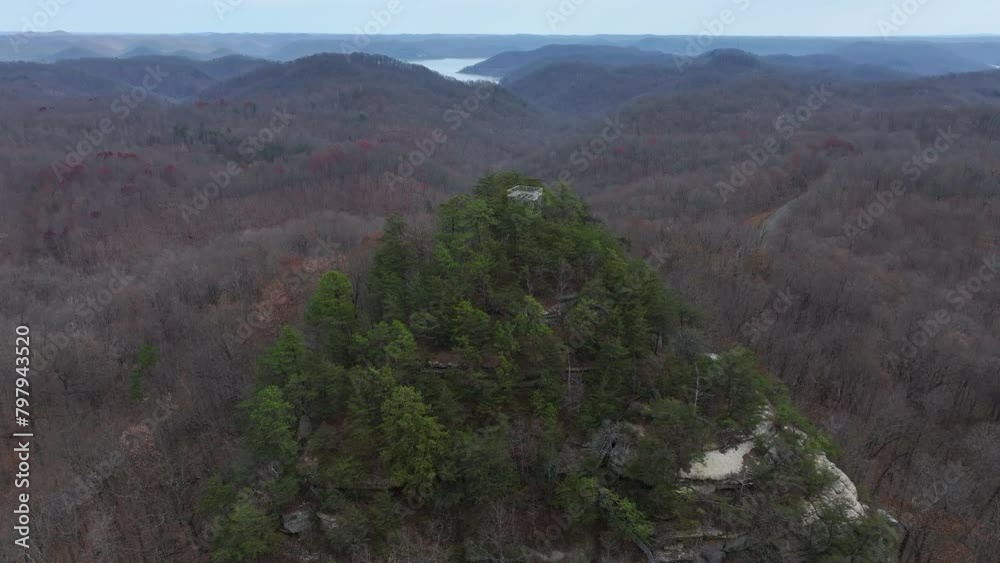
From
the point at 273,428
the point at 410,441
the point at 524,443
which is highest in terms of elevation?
the point at 273,428

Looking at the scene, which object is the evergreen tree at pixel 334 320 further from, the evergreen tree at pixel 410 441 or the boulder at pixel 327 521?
the boulder at pixel 327 521

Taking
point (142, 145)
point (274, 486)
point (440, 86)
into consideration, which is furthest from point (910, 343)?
point (440, 86)

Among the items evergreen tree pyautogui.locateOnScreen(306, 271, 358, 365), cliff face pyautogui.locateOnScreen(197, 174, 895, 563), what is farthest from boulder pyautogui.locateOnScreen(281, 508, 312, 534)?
evergreen tree pyautogui.locateOnScreen(306, 271, 358, 365)

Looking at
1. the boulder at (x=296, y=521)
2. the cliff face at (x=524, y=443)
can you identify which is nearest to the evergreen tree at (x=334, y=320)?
the cliff face at (x=524, y=443)

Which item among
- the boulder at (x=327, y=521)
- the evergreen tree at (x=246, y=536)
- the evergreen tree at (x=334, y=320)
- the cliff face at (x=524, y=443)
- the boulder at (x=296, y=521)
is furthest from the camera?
the evergreen tree at (x=334, y=320)

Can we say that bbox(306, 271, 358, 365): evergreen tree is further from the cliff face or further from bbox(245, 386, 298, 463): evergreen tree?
bbox(245, 386, 298, 463): evergreen tree

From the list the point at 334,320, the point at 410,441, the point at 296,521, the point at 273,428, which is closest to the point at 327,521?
the point at 296,521

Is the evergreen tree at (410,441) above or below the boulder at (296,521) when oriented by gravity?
above

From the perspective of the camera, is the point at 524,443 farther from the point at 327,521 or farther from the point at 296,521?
the point at 296,521

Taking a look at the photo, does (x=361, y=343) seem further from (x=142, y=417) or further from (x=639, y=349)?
(x=142, y=417)
